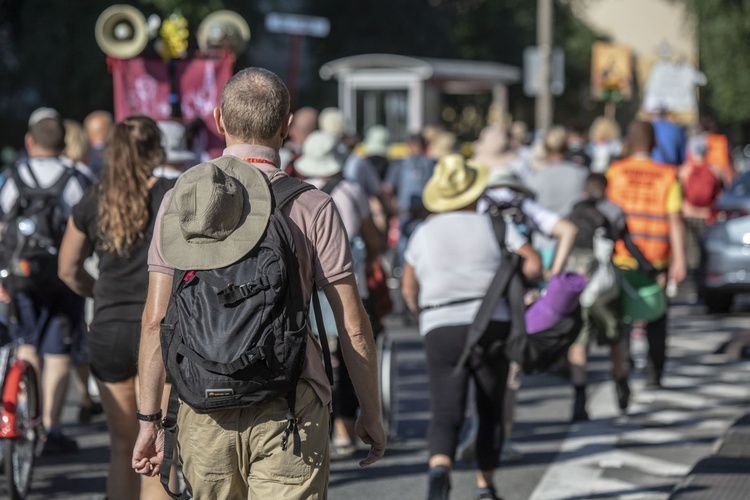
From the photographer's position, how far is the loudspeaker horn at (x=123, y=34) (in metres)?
10.2

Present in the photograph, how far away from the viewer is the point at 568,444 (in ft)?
27.4

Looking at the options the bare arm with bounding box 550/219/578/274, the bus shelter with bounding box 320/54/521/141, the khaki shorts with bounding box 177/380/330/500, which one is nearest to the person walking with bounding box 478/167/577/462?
the bare arm with bounding box 550/219/578/274

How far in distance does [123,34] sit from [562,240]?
4586 mm

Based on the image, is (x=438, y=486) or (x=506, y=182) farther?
(x=506, y=182)

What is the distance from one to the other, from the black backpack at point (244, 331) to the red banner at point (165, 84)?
7.15m

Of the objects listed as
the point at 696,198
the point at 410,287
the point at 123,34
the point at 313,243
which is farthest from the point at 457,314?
the point at 696,198

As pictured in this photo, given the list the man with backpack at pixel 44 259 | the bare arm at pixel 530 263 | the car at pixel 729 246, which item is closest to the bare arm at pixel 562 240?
the bare arm at pixel 530 263

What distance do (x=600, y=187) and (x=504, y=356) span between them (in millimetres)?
3057

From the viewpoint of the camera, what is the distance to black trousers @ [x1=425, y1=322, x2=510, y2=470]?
6.27 m

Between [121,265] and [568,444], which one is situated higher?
[121,265]

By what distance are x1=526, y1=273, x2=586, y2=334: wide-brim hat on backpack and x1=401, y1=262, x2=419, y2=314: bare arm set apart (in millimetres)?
591

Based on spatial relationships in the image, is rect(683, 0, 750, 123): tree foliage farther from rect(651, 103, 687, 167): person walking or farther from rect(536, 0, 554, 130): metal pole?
rect(651, 103, 687, 167): person walking

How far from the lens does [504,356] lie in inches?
252

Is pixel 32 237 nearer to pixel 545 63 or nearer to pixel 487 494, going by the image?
pixel 487 494
